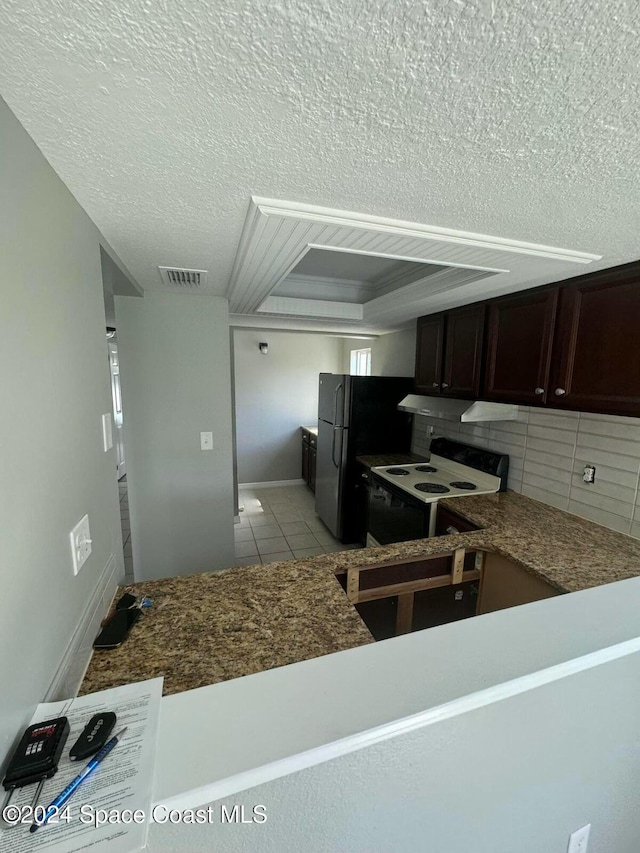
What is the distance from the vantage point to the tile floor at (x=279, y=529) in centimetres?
349

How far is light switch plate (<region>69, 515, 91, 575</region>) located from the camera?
87cm

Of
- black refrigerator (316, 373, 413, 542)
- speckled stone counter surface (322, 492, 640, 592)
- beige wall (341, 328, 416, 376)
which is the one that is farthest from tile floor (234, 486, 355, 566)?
beige wall (341, 328, 416, 376)

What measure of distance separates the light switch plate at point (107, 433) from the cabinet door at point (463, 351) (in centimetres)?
212

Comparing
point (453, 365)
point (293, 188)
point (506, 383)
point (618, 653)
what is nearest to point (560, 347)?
point (506, 383)

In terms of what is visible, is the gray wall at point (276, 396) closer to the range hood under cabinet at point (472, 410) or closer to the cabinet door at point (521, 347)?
the range hood under cabinet at point (472, 410)

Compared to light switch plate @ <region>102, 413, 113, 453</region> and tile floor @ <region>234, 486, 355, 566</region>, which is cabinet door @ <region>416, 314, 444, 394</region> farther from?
light switch plate @ <region>102, 413, 113, 453</region>

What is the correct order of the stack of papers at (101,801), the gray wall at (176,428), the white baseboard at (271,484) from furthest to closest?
the white baseboard at (271,484) < the gray wall at (176,428) < the stack of papers at (101,801)

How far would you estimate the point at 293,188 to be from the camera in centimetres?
92

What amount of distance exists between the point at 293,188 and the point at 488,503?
207 cm

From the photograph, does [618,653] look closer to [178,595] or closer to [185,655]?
[185,655]

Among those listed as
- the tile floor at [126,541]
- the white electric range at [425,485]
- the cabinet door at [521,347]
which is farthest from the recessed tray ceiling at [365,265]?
the tile floor at [126,541]

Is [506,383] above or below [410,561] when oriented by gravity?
above

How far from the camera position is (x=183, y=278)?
185 cm

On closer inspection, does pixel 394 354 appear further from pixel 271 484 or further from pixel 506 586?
pixel 271 484
